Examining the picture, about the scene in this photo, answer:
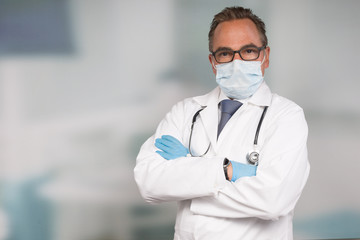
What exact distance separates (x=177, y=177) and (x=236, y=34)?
671 mm

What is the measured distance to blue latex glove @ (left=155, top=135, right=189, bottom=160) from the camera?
179 cm

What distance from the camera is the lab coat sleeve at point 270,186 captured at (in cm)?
157

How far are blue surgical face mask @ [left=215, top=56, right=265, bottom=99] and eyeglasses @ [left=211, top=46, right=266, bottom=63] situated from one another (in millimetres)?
30

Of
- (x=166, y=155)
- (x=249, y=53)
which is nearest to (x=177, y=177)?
(x=166, y=155)

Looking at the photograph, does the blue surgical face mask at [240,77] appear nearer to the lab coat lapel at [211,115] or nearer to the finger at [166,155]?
the lab coat lapel at [211,115]

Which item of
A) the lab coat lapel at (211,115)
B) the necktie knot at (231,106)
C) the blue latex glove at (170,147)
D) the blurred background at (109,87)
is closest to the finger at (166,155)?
the blue latex glove at (170,147)

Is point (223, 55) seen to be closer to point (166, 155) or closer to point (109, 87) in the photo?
point (166, 155)

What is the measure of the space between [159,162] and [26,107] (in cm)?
146

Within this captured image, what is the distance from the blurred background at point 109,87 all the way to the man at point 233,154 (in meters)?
0.90

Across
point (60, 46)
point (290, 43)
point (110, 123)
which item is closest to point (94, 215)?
point (110, 123)

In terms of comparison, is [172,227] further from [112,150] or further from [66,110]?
[66,110]

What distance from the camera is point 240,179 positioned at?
1.61 metres

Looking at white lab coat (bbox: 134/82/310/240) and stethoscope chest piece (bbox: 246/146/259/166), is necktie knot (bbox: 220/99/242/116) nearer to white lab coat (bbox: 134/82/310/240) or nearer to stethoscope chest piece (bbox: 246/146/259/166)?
white lab coat (bbox: 134/82/310/240)

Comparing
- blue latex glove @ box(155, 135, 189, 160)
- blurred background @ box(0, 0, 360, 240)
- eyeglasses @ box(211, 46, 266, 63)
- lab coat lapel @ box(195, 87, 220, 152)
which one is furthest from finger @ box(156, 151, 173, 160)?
blurred background @ box(0, 0, 360, 240)
